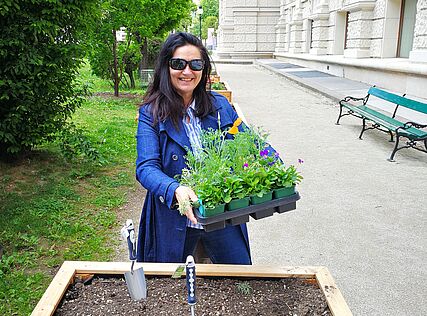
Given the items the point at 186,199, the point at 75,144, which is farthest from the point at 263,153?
the point at 75,144

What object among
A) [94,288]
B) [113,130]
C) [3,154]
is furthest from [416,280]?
[113,130]

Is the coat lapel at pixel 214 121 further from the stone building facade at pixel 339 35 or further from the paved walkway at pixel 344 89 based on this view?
the stone building facade at pixel 339 35

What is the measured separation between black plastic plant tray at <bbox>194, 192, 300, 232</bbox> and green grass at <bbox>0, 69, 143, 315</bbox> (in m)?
1.96

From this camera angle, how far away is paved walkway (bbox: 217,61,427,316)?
3.37 meters

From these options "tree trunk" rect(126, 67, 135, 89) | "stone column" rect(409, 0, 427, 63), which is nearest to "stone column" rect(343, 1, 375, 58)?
"stone column" rect(409, 0, 427, 63)

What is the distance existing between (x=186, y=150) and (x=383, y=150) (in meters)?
5.80

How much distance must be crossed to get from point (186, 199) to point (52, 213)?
327 cm

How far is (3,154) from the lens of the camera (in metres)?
5.73

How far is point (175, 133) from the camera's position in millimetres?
2107

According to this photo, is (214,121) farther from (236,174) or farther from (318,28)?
(318,28)

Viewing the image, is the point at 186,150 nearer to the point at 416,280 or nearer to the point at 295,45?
the point at 416,280

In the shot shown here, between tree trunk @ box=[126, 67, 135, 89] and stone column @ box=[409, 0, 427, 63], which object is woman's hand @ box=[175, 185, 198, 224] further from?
tree trunk @ box=[126, 67, 135, 89]

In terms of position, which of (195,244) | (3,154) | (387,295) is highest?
(195,244)

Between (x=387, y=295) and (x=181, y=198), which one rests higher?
(x=181, y=198)
